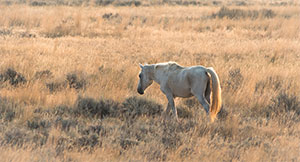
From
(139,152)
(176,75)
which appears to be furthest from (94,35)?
(139,152)

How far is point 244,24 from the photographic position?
65.0 ft

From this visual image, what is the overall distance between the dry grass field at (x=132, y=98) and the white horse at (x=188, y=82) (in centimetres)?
34

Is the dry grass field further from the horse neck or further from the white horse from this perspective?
the horse neck

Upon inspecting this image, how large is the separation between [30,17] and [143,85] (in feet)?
42.7

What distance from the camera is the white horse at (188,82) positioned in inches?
260

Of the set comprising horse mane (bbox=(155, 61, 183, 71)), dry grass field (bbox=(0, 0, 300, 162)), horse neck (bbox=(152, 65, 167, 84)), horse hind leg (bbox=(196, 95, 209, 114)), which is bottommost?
dry grass field (bbox=(0, 0, 300, 162))

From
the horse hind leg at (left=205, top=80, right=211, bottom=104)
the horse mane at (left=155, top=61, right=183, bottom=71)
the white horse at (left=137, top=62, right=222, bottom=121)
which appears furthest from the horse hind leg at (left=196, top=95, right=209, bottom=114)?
the horse mane at (left=155, top=61, right=183, bottom=71)

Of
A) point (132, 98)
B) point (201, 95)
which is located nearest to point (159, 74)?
point (132, 98)

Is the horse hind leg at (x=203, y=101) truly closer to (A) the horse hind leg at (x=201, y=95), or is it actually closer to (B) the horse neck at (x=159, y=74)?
(A) the horse hind leg at (x=201, y=95)

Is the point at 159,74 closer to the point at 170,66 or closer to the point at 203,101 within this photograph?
the point at 170,66

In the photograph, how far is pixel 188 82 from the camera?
680cm

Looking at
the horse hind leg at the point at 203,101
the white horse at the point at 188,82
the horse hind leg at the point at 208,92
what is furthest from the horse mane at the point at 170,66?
the horse hind leg at the point at 203,101

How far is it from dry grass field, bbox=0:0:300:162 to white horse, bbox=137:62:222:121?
340mm

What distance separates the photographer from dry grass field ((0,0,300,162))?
5.73m
